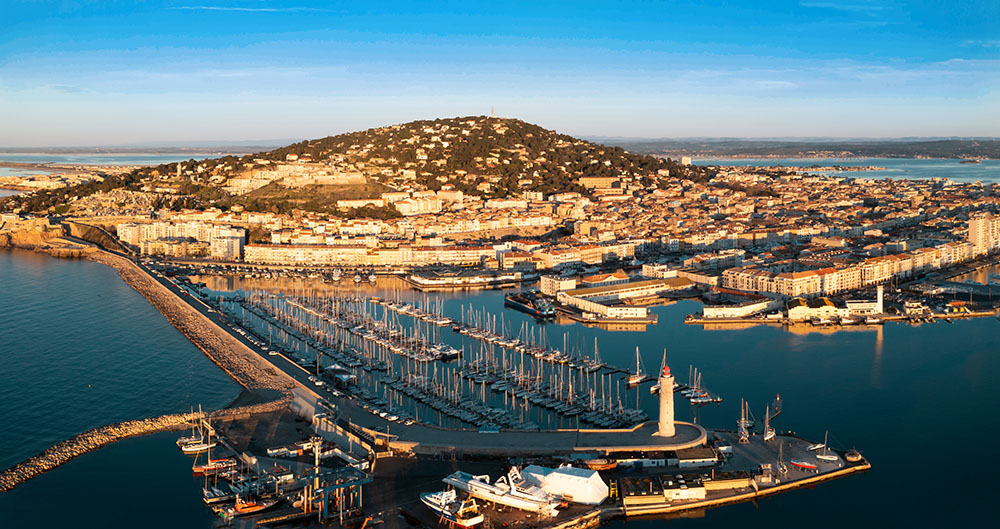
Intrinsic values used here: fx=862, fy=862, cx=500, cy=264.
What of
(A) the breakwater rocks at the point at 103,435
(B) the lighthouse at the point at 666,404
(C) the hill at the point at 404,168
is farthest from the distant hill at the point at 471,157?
(B) the lighthouse at the point at 666,404

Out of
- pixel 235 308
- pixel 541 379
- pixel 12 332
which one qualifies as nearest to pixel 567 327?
pixel 541 379

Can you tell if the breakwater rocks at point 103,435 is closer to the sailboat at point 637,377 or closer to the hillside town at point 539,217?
the sailboat at point 637,377

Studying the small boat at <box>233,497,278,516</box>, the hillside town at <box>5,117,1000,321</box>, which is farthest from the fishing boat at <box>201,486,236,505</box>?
the hillside town at <box>5,117,1000,321</box>

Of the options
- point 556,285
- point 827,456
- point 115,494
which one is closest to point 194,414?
point 115,494

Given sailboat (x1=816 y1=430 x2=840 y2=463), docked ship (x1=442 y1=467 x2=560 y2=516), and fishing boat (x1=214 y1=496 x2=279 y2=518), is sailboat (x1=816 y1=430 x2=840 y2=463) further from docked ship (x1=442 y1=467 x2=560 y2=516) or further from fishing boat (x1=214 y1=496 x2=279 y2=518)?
fishing boat (x1=214 y1=496 x2=279 y2=518)

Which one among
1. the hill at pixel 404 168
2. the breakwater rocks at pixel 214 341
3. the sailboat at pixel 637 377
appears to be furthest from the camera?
the hill at pixel 404 168

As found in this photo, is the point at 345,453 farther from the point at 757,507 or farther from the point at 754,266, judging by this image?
the point at 754,266
